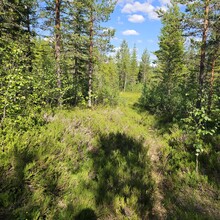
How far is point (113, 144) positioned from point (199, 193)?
11.8ft

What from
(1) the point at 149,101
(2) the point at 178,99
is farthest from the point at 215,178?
(1) the point at 149,101

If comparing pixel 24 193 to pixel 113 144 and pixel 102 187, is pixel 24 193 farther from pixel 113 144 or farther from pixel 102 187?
pixel 113 144

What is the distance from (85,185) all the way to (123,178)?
1143 millimetres

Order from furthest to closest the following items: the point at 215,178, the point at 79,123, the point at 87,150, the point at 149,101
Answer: the point at 149,101, the point at 79,123, the point at 87,150, the point at 215,178

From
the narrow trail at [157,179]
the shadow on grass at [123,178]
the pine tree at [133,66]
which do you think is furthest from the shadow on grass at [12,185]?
the pine tree at [133,66]

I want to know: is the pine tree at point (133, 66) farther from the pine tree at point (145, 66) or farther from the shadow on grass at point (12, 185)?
the shadow on grass at point (12, 185)

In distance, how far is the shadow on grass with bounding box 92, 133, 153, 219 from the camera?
14.7 ft

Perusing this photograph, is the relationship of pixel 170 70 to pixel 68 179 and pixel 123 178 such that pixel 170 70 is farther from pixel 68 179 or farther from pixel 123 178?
pixel 68 179

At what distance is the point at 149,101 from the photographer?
1853cm

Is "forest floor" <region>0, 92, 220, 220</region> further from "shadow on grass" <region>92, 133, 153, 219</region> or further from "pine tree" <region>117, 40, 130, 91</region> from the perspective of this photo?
"pine tree" <region>117, 40, 130, 91</region>

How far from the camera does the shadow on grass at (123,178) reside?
14.7 ft

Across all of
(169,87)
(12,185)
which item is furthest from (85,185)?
(169,87)

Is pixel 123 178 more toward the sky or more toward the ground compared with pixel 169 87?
more toward the ground

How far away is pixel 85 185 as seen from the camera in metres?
4.98
